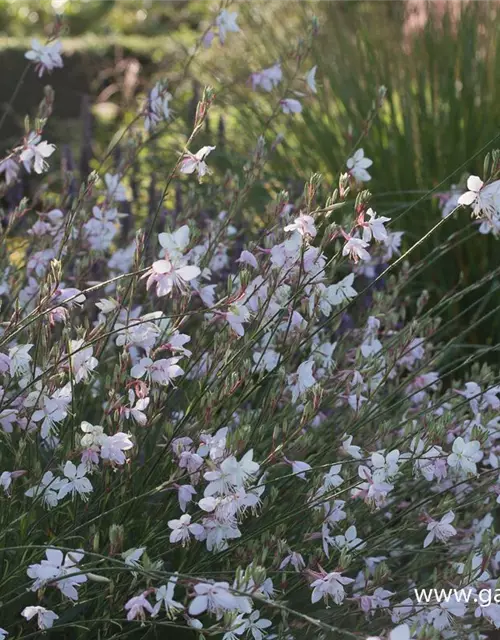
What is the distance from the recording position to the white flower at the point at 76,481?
5.63 feet

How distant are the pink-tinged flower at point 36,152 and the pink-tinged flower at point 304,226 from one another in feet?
2.14

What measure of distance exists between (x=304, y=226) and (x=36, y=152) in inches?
29.1

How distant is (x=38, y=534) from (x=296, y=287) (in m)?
0.66

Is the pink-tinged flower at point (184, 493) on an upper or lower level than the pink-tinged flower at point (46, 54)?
lower

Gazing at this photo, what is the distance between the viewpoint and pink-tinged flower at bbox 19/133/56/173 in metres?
2.14

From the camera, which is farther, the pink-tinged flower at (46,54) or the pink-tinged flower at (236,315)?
the pink-tinged flower at (46,54)

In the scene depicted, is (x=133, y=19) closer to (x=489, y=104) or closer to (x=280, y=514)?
(x=489, y=104)

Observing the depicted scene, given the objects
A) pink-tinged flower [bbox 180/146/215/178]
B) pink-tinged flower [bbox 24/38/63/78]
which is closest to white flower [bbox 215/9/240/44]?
pink-tinged flower [bbox 24/38/63/78]

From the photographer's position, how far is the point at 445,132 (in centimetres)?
386

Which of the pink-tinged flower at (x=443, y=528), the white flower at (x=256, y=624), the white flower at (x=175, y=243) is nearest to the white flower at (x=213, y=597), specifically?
the white flower at (x=256, y=624)

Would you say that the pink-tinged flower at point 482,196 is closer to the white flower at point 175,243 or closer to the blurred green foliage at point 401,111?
the white flower at point 175,243

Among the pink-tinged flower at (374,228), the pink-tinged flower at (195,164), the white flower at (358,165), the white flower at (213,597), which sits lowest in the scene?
the white flower at (213,597)

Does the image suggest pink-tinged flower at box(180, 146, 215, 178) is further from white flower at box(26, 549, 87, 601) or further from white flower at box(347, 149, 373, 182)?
white flower at box(26, 549, 87, 601)

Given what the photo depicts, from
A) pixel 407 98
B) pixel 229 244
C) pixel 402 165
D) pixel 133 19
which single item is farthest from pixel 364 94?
pixel 133 19
